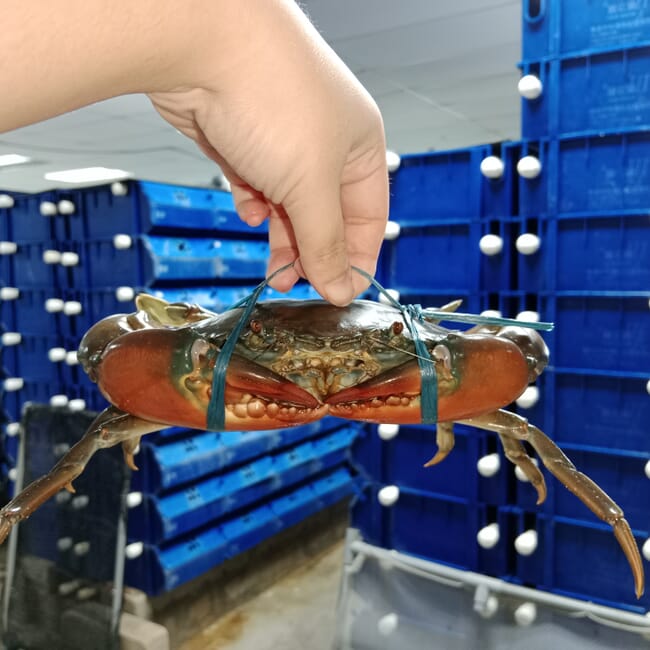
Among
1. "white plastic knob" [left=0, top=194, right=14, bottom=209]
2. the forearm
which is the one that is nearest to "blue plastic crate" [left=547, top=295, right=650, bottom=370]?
the forearm

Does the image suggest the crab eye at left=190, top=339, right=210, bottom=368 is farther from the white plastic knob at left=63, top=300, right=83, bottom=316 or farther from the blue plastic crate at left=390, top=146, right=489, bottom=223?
the white plastic knob at left=63, top=300, right=83, bottom=316

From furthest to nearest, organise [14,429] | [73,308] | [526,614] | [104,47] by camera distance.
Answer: [14,429] → [73,308] → [526,614] → [104,47]

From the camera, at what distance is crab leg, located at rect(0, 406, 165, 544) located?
3.74ft

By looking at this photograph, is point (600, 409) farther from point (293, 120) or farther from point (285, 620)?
point (285, 620)

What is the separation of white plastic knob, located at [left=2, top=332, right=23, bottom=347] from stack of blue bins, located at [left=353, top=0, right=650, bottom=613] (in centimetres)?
243

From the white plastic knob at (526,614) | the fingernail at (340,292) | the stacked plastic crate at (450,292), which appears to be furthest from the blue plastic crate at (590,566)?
the fingernail at (340,292)

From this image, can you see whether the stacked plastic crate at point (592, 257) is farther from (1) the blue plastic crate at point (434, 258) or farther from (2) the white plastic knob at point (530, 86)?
(1) the blue plastic crate at point (434, 258)

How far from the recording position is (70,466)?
1156 mm

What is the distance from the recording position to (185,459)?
3.46 m

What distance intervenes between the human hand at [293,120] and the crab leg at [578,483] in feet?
1.31

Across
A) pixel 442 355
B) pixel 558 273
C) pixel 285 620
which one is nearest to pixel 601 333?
pixel 558 273

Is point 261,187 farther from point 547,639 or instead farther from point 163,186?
point 163,186

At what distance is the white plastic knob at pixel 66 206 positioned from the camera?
3.48m

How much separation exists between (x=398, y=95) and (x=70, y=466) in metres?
5.34
